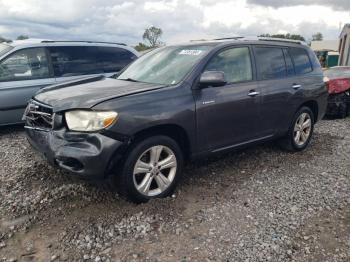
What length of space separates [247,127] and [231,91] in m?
0.58

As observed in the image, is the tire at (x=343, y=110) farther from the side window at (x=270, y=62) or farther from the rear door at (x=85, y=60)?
the rear door at (x=85, y=60)

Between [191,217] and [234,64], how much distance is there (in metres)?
2.05

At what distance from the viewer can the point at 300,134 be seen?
18.4ft

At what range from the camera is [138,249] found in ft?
9.68

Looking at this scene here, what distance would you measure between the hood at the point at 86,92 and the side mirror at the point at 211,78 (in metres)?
0.49

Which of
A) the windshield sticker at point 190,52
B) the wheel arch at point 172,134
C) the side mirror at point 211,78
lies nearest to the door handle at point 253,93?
the side mirror at point 211,78

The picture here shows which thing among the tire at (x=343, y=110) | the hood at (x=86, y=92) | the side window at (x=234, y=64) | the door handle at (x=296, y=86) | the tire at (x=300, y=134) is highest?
the side window at (x=234, y=64)

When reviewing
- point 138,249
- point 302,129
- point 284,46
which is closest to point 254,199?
point 138,249

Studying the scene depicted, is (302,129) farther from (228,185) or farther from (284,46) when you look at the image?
(228,185)

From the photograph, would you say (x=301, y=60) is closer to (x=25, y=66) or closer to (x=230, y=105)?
(x=230, y=105)

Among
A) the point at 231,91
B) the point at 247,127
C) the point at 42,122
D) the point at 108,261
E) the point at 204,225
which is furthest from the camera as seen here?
the point at 247,127

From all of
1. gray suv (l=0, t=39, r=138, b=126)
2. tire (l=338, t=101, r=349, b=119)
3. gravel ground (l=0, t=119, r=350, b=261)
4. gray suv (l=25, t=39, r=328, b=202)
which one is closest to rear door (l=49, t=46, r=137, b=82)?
gray suv (l=0, t=39, r=138, b=126)

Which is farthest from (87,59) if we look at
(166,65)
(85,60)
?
(166,65)

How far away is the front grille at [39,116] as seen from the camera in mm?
3566
